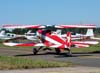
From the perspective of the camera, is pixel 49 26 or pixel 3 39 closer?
pixel 49 26

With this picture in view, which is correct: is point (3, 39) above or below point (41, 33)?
below

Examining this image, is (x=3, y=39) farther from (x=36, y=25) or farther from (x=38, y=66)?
(x=38, y=66)

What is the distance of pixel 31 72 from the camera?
18.6 metres

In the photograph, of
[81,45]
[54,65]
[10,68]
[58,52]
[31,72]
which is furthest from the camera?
[58,52]

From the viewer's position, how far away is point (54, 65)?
2173cm

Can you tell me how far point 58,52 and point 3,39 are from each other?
1956 inches

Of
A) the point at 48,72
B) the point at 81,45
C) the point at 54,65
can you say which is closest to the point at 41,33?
the point at 81,45

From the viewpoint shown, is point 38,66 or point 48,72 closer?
point 48,72

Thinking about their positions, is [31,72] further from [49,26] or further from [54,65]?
[49,26]

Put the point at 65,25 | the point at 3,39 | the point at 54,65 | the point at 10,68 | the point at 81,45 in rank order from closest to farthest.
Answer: the point at 10,68
the point at 54,65
the point at 81,45
the point at 65,25
the point at 3,39

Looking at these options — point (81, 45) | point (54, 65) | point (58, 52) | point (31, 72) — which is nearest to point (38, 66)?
point (54, 65)

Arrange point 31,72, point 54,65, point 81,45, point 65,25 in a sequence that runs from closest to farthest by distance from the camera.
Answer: point 31,72 < point 54,65 < point 81,45 < point 65,25

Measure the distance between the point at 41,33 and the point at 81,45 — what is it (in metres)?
4.30

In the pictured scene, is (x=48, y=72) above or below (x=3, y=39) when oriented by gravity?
above
